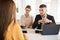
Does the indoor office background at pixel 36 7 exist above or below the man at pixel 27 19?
above

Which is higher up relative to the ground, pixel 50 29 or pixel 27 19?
pixel 27 19

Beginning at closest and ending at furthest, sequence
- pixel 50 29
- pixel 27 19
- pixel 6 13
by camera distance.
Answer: pixel 6 13
pixel 50 29
pixel 27 19

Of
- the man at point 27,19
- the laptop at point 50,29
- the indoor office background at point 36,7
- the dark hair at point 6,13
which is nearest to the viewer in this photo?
the dark hair at point 6,13

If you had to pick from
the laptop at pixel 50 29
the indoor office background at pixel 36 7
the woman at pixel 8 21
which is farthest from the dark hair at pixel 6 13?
the indoor office background at pixel 36 7

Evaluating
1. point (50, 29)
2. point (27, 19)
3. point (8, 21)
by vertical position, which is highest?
point (8, 21)

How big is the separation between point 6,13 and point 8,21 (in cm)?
7

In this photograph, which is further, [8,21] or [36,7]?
[36,7]

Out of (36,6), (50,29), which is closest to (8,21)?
(50,29)

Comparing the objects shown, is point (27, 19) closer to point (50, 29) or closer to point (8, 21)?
point (50, 29)

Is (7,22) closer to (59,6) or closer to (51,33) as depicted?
(51,33)

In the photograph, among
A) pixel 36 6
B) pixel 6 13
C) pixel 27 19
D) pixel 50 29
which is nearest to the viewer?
pixel 6 13

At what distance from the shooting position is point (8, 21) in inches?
48.4

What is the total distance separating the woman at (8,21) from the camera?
3.93 feet

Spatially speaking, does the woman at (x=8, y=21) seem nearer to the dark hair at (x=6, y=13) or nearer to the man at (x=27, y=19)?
the dark hair at (x=6, y=13)
